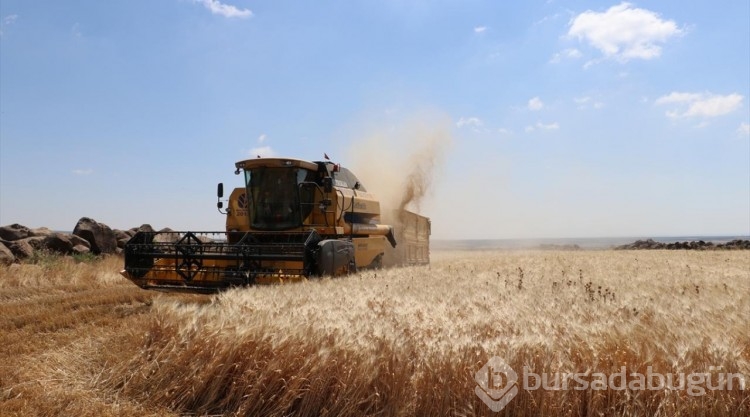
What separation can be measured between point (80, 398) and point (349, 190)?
28.7ft

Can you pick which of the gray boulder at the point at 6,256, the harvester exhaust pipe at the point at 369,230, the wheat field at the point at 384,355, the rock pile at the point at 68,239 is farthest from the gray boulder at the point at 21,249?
the wheat field at the point at 384,355

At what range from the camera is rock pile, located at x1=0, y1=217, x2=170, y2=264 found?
16.4 metres

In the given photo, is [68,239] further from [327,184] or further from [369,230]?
[327,184]

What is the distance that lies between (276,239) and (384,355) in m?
7.90

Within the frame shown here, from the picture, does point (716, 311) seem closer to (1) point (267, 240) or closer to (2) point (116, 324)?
(2) point (116, 324)

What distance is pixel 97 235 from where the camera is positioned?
1959 centimetres

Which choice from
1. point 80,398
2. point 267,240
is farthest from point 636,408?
point 267,240

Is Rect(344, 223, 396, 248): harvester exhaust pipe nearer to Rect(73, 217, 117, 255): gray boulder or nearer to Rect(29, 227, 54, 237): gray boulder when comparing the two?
Rect(73, 217, 117, 255): gray boulder

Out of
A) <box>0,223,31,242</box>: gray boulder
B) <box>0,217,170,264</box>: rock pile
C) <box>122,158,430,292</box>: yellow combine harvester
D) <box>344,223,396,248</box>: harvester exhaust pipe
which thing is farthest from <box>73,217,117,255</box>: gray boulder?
<box>344,223,396,248</box>: harvester exhaust pipe

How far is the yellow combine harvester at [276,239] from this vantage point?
8.71m

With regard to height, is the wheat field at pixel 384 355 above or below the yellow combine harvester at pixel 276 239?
below

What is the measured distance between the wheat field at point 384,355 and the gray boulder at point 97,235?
15.2m

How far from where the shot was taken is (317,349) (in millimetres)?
3678

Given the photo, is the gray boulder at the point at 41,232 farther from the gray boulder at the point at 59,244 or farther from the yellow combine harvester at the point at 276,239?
the yellow combine harvester at the point at 276,239
